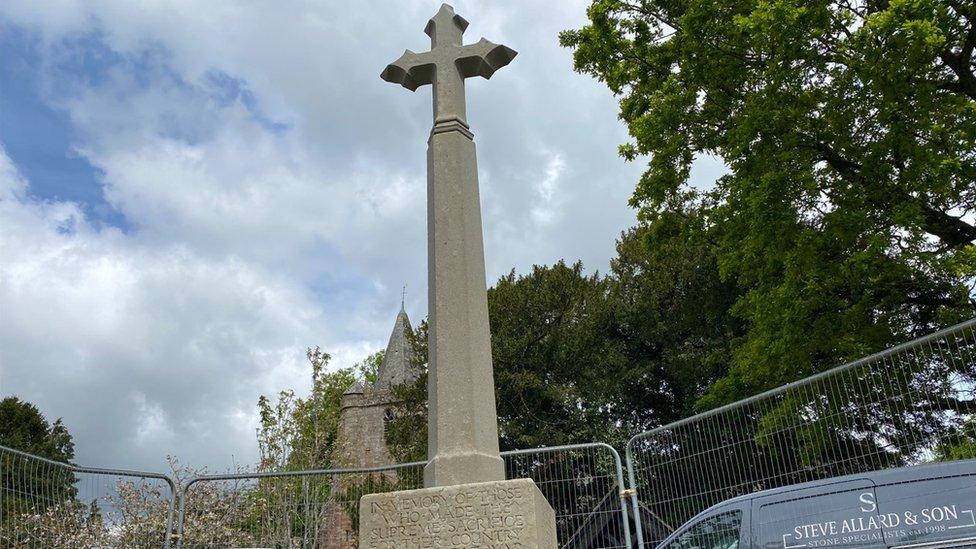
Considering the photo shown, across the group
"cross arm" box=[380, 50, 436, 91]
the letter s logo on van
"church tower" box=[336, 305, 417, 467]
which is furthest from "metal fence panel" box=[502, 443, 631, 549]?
"church tower" box=[336, 305, 417, 467]

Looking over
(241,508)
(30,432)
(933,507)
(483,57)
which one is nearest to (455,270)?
(483,57)

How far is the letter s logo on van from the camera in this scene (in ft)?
20.0

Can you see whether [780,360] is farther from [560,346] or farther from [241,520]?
[560,346]

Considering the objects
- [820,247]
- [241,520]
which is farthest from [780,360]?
[241,520]

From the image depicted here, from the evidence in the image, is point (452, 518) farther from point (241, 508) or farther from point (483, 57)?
point (241, 508)

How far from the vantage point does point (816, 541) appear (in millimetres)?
6336

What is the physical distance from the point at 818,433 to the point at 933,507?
162cm

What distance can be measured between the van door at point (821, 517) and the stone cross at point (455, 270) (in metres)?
Result: 3.27

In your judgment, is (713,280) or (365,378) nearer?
(713,280)

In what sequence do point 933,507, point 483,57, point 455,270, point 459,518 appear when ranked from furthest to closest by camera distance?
point 483,57 → point 933,507 → point 455,270 → point 459,518

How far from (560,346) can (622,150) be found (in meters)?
13.5

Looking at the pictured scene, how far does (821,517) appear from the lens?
20.9 feet

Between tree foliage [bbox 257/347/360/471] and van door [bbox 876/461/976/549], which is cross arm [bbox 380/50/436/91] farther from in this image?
tree foliage [bbox 257/347/360/471]

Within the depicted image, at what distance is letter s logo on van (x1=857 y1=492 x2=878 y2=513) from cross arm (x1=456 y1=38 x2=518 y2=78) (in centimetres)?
463
